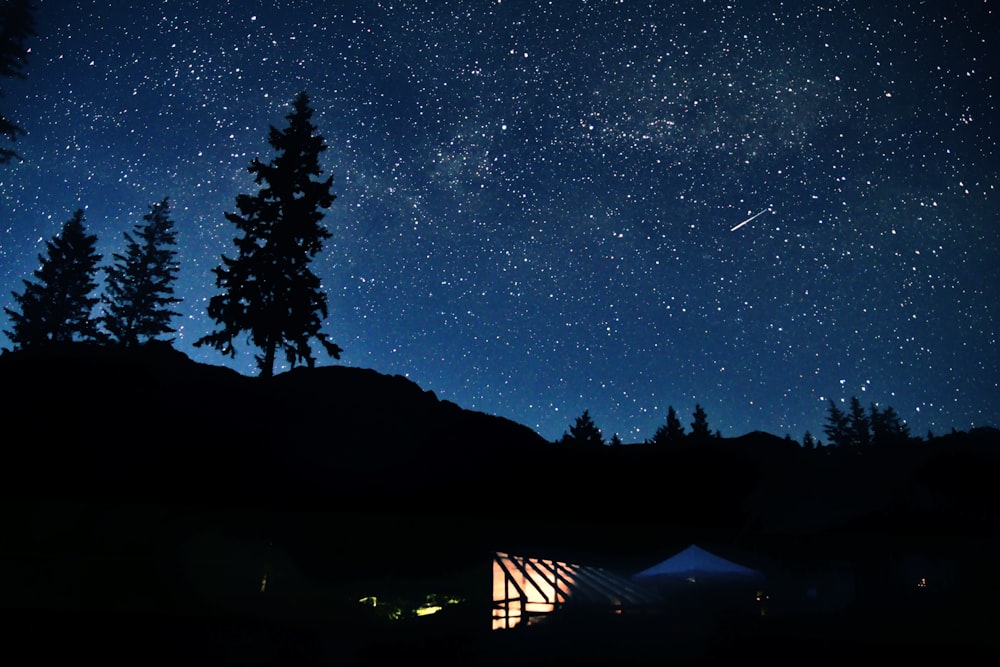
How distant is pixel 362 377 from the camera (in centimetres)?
2675

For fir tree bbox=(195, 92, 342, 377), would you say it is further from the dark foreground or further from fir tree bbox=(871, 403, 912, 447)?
fir tree bbox=(871, 403, 912, 447)

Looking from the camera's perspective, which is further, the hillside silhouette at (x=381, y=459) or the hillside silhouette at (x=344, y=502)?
the hillside silhouette at (x=381, y=459)

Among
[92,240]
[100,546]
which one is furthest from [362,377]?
[92,240]

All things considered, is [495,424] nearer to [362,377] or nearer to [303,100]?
[362,377]

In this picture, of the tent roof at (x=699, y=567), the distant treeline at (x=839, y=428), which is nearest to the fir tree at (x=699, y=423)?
the distant treeline at (x=839, y=428)

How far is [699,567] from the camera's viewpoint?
17469 millimetres

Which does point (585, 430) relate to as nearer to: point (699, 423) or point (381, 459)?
point (699, 423)

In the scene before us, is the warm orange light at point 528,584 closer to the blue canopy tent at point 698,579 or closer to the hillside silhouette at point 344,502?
the blue canopy tent at point 698,579

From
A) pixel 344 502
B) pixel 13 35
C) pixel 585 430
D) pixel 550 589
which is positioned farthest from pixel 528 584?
pixel 585 430

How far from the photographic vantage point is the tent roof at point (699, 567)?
17.4m

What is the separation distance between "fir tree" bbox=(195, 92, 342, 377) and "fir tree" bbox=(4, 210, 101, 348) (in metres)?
19.8

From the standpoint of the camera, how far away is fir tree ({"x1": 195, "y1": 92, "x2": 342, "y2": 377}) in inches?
976

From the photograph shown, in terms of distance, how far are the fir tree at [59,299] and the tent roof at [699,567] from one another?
37927 mm

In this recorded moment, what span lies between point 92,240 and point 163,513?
→ 100 feet
